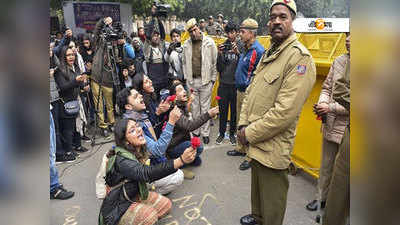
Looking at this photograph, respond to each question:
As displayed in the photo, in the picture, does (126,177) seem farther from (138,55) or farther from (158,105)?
(138,55)

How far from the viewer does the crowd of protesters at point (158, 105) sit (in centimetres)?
212

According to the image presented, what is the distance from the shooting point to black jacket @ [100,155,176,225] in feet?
6.90

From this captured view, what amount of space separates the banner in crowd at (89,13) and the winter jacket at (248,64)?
8.78 meters

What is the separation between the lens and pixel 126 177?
2.23 meters

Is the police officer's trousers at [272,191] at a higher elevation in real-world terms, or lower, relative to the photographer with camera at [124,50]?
lower

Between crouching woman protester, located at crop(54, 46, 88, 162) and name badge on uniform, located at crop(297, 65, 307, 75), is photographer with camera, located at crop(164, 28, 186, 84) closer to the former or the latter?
crouching woman protester, located at crop(54, 46, 88, 162)

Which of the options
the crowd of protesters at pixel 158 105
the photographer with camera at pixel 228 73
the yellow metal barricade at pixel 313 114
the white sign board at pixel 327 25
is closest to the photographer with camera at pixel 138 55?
the crowd of protesters at pixel 158 105

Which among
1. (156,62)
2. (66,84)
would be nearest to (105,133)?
(66,84)

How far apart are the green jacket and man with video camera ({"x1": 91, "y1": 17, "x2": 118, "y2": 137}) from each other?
134 inches

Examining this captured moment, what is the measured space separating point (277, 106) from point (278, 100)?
0.04 meters

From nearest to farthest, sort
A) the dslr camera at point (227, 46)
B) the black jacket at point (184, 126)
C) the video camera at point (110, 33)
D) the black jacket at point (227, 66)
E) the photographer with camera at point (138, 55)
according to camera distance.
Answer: the black jacket at point (184, 126) → the black jacket at point (227, 66) → the dslr camera at point (227, 46) → the video camera at point (110, 33) → the photographer with camera at point (138, 55)

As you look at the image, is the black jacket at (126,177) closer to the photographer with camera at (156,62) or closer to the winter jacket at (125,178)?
the winter jacket at (125,178)
